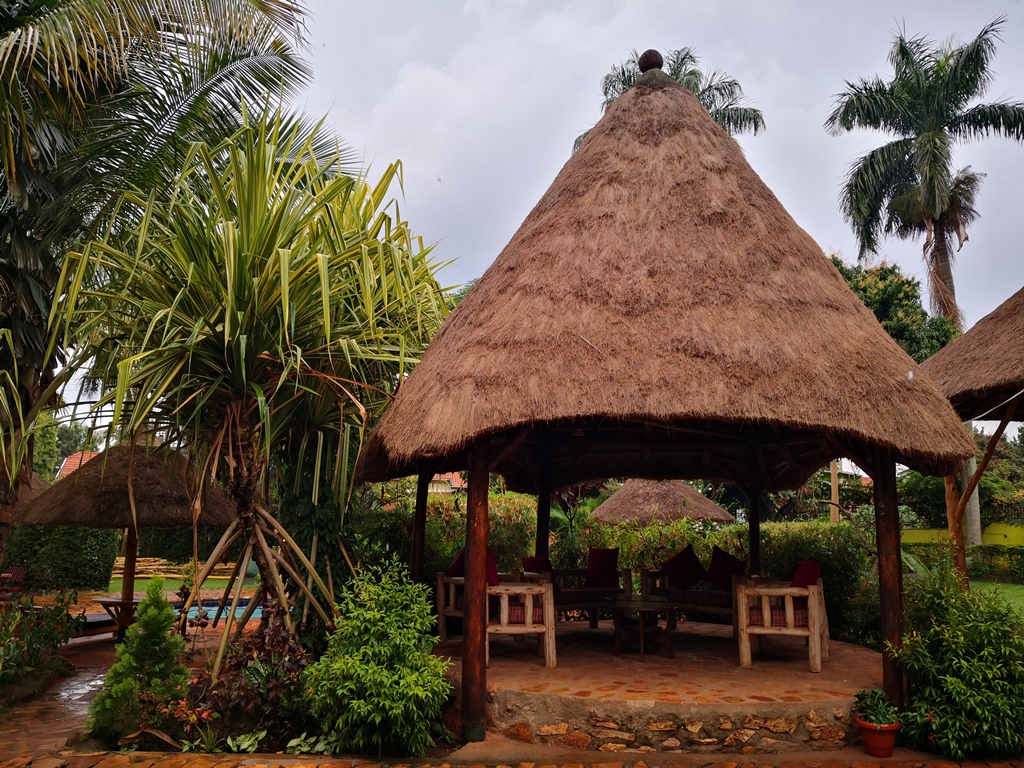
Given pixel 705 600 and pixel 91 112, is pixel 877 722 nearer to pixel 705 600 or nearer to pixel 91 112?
pixel 705 600

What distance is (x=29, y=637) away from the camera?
7.72 metres

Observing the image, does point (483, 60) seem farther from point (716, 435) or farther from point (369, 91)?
point (716, 435)

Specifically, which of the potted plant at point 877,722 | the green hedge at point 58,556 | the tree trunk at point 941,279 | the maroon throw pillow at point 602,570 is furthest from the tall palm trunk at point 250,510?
the tree trunk at point 941,279

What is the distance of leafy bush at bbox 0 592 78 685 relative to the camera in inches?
286

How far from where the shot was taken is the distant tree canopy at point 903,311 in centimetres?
1866

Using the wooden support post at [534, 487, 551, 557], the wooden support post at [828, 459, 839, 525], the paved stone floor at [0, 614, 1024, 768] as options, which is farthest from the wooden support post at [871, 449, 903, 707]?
the wooden support post at [828, 459, 839, 525]

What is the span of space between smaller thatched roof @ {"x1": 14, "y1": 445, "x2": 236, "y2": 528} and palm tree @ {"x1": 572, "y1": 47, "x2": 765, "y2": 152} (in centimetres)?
1828

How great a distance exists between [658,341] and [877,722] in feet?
9.34

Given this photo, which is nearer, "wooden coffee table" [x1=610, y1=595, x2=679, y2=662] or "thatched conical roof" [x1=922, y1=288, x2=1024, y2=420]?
"wooden coffee table" [x1=610, y1=595, x2=679, y2=662]

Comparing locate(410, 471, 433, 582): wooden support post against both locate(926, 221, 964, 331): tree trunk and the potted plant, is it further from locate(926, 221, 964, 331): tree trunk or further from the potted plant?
locate(926, 221, 964, 331): tree trunk

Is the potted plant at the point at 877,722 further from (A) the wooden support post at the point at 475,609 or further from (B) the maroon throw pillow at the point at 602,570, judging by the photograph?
(B) the maroon throw pillow at the point at 602,570

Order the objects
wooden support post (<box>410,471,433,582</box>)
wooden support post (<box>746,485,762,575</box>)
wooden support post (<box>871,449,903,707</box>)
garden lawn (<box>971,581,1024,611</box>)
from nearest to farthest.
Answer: wooden support post (<box>871,449,903,707</box>)
wooden support post (<box>410,471,433,582</box>)
wooden support post (<box>746,485,762,575</box>)
garden lawn (<box>971,581,1024,611</box>)

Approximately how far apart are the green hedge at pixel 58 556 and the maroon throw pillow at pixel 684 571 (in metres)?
12.1

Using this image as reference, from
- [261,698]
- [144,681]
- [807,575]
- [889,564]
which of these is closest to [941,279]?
[807,575]
